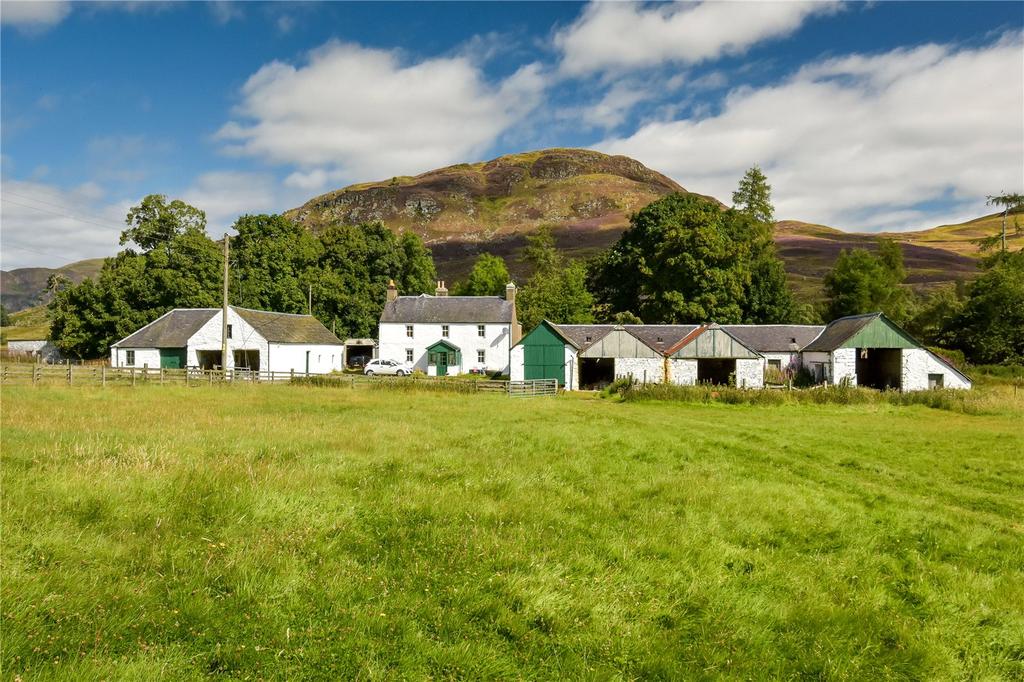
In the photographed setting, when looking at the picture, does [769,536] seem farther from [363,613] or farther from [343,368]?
[343,368]

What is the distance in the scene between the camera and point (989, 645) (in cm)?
615

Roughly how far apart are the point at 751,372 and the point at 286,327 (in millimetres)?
38755

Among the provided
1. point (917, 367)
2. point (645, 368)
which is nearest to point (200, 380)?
point (645, 368)

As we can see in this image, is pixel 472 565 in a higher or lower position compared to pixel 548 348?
lower

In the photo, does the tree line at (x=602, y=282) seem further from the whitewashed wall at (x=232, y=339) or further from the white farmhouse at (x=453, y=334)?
the whitewashed wall at (x=232, y=339)

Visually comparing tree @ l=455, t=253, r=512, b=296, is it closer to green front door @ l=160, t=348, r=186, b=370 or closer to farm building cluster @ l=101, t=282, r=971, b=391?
farm building cluster @ l=101, t=282, r=971, b=391

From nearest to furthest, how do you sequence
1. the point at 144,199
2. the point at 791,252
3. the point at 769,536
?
the point at 769,536 < the point at 144,199 < the point at 791,252

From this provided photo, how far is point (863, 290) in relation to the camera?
60500mm

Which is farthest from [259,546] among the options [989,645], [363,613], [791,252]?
[791,252]

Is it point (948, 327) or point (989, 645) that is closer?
point (989, 645)

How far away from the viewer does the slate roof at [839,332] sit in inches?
1620

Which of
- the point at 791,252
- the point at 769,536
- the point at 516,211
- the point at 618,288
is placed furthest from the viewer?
the point at 516,211

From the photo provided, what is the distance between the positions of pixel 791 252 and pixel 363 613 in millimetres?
→ 142694

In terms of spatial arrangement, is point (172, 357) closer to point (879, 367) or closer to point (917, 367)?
point (917, 367)
